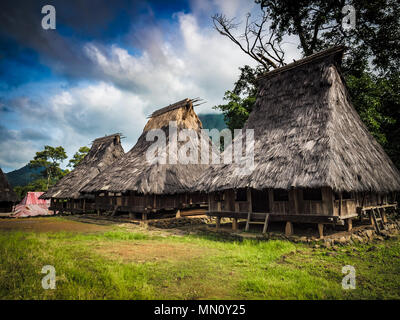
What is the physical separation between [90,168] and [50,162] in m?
20.2

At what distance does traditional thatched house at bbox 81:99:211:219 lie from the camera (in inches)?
515

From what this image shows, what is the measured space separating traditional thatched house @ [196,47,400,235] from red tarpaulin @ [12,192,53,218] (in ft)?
79.3

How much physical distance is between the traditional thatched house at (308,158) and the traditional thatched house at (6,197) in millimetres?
23770

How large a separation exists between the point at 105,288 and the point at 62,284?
0.75 m

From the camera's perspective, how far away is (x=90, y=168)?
2205 centimetres

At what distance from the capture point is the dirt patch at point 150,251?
6.09 meters

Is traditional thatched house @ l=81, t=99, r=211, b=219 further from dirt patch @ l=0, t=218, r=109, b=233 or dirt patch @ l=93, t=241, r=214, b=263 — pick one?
dirt patch @ l=93, t=241, r=214, b=263

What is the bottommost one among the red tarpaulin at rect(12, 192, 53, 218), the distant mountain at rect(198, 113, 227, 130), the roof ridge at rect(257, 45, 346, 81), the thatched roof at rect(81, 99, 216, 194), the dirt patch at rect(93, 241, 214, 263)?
the red tarpaulin at rect(12, 192, 53, 218)

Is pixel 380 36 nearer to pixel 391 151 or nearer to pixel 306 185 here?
pixel 391 151

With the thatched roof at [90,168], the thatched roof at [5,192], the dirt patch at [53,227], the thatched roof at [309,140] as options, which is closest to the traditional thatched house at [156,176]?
the dirt patch at [53,227]

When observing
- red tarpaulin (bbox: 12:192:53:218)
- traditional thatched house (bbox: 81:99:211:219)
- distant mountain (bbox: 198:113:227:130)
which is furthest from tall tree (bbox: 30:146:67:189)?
distant mountain (bbox: 198:113:227:130)

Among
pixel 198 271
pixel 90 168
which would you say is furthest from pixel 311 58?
pixel 90 168

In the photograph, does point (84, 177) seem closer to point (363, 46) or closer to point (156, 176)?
point (156, 176)

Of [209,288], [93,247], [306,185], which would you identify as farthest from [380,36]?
[93,247]
